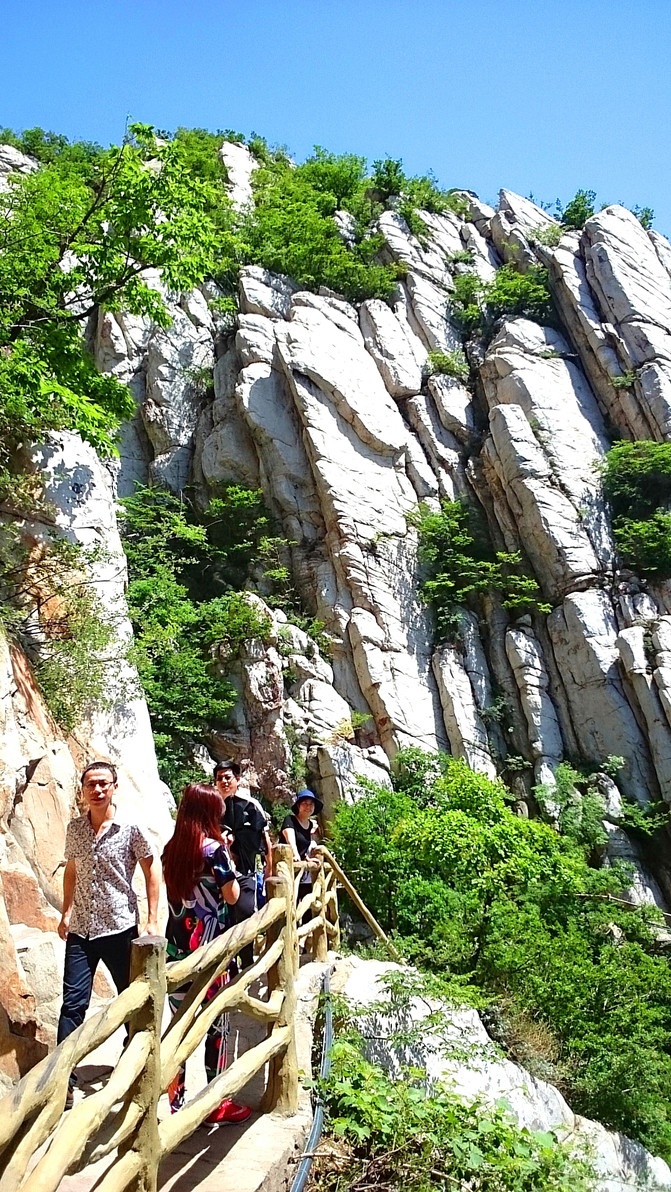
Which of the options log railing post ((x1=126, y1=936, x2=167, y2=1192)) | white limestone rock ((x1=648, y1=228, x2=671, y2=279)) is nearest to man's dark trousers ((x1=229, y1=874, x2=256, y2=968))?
log railing post ((x1=126, y1=936, x2=167, y2=1192))

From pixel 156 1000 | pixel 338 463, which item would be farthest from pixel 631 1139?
pixel 338 463

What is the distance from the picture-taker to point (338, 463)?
2064 centimetres

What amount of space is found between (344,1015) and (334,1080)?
1507mm

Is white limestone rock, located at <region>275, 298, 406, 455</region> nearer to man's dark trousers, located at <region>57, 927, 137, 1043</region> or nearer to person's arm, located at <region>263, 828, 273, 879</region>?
person's arm, located at <region>263, 828, 273, 879</region>

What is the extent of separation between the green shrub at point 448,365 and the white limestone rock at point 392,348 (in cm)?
39

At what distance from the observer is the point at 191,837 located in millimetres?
4133

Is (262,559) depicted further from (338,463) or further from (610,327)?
(610,327)

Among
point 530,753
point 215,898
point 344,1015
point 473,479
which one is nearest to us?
point 215,898

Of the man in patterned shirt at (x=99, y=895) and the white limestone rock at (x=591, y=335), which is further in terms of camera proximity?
the white limestone rock at (x=591, y=335)

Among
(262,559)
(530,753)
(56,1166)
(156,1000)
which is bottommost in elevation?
(56,1166)

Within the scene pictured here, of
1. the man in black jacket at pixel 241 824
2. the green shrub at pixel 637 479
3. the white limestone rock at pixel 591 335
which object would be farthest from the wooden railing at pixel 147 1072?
the white limestone rock at pixel 591 335

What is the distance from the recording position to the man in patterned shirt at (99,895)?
3.92 metres

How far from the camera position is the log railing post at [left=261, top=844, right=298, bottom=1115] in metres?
3.76

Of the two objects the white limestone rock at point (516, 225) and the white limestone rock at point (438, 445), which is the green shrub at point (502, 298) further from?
the white limestone rock at point (438, 445)
